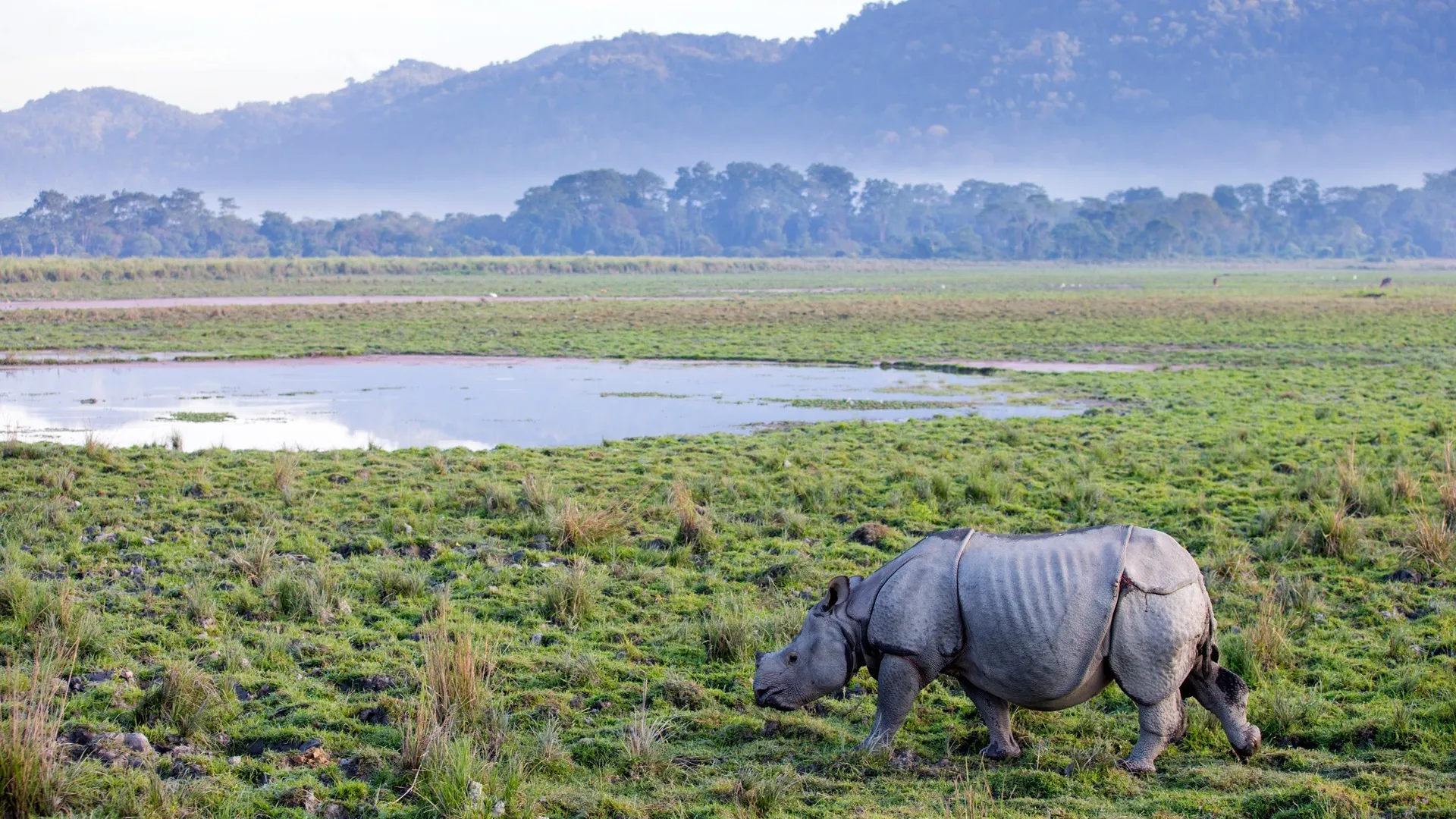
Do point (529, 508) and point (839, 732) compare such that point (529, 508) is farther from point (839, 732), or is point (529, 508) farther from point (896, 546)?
point (839, 732)

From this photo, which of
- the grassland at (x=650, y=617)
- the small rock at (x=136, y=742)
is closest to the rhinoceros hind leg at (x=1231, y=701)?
the grassland at (x=650, y=617)

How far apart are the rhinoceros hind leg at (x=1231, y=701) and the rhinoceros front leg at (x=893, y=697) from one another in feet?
4.64

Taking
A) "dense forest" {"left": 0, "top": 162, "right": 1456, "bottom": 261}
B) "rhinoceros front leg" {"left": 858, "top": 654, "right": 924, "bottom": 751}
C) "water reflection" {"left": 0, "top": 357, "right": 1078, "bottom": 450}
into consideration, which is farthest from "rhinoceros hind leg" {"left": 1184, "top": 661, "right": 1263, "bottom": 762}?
"dense forest" {"left": 0, "top": 162, "right": 1456, "bottom": 261}

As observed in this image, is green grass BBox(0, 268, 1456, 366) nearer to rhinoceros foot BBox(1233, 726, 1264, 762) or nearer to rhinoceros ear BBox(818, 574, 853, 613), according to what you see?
rhinoceros ear BBox(818, 574, 853, 613)

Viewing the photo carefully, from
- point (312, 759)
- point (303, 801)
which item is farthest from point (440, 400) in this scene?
point (303, 801)

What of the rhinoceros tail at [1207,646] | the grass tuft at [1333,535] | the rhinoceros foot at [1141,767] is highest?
the rhinoceros tail at [1207,646]

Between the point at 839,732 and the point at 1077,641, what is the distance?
1483mm

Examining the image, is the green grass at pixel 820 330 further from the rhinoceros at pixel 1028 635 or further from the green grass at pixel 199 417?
the rhinoceros at pixel 1028 635

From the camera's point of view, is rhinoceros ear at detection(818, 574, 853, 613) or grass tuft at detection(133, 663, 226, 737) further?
grass tuft at detection(133, 663, 226, 737)

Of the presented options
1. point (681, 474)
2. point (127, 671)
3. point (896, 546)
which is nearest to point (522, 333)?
point (681, 474)

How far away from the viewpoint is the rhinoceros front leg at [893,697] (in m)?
6.59

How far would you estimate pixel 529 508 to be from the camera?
12.4 metres

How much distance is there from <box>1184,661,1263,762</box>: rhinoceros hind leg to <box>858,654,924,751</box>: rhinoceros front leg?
1.42 metres

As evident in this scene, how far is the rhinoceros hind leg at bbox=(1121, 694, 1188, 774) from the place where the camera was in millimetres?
6363
